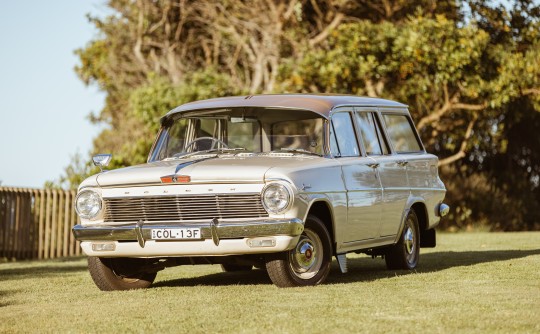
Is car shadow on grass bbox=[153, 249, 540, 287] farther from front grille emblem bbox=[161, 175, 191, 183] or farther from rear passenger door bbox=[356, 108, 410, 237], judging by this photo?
front grille emblem bbox=[161, 175, 191, 183]

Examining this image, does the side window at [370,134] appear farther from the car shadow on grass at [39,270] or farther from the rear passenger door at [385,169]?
the car shadow on grass at [39,270]

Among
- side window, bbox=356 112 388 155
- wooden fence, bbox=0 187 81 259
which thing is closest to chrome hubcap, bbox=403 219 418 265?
side window, bbox=356 112 388 155

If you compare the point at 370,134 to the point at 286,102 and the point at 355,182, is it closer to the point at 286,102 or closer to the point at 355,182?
the point at 355,182

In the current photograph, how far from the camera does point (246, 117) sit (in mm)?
11562

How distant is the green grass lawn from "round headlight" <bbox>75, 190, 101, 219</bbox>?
2.55 ft

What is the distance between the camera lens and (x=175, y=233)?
32.8 ft

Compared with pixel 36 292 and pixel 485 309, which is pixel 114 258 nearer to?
pixel 36 292

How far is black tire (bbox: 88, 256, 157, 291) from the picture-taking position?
1084 centimetres

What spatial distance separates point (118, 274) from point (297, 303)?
106 inches

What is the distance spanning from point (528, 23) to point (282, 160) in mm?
17577

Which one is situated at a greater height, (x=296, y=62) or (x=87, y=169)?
(x=296, y=62)

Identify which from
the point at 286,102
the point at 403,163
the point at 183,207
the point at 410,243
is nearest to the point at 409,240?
the point at 410,243

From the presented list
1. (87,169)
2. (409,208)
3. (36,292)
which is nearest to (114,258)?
(36,292)

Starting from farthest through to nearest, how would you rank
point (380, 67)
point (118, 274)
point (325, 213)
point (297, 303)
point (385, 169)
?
point (380, 67) → point (385, 169) → point (118, 274) → point (325, 213) → point (297, 303)
